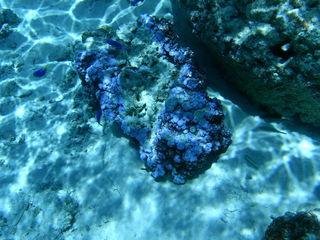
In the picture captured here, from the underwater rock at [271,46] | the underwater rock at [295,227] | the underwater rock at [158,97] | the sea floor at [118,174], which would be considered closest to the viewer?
the underwater rock at [295,227]

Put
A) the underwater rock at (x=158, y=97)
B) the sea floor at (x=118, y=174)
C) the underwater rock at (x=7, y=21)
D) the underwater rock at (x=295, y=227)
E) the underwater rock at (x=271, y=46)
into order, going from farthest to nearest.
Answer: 1. the underwater rock at (x=7, y=21)
2. the underwater rock at (x=158, y=97)
3. the sea floor at (x=118, y=174)
4. the underwater rock at (x=271, y=46)
5. the underwater rock at (x=295, y=227)

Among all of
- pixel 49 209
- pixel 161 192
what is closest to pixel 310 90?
pixel 161 192

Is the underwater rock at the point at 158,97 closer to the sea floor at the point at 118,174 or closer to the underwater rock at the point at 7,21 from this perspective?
the sea floor at the point at 118,174

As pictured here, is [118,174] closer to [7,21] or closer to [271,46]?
[271,46]

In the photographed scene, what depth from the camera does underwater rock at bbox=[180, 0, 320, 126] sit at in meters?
3.17

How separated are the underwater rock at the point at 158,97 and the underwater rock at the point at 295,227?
132cm

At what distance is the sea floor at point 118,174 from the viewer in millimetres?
3674

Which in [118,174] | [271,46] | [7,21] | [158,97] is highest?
[7,21]

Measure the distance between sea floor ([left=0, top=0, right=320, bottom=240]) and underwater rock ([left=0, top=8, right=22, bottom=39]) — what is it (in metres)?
1.25

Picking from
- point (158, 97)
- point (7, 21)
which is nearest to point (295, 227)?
point (158, 97)

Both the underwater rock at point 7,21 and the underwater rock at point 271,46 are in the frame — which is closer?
the underwater rock at point 271,46

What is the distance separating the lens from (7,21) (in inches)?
270

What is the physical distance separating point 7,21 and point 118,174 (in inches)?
230

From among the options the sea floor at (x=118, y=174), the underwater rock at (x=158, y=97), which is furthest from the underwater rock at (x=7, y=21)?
the underwater rock at (x=158, y=97)
